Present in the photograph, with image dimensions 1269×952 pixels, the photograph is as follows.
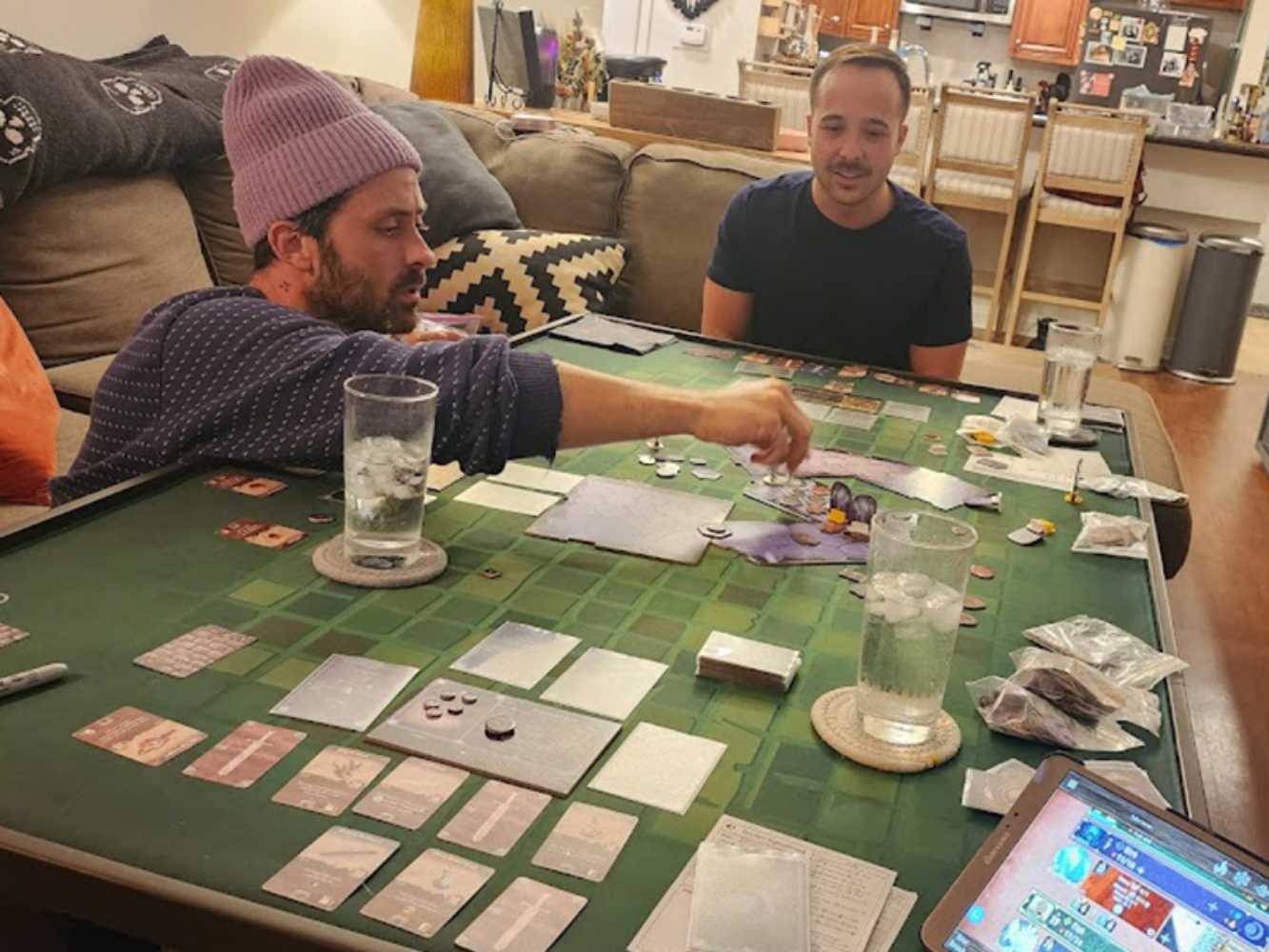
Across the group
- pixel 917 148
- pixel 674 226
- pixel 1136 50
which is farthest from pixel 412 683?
pixel 1136 50

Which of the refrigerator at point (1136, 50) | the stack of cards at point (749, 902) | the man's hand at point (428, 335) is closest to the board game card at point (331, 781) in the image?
the stack of cards at point (749, 902)

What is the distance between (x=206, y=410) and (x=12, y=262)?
4.80 feet

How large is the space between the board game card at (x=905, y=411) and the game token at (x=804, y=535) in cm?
59

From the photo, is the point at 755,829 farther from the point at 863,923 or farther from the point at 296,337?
the point at 296,337

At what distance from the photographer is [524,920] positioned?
771 mm

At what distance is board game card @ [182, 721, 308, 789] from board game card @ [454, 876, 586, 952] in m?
0.22

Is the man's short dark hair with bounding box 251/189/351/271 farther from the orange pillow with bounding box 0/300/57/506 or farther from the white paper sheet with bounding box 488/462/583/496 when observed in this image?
the orange pillow with bounding box 0/300/57/506

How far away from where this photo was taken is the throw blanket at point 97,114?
7.97 feet

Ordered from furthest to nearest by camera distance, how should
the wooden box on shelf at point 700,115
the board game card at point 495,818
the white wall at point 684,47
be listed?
the white wall at point 684,47
the wooden box on shelf at point 700,115
the board game card at point 495,818

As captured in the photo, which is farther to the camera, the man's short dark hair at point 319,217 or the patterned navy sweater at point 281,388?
the man's short dark hair at point 319,217

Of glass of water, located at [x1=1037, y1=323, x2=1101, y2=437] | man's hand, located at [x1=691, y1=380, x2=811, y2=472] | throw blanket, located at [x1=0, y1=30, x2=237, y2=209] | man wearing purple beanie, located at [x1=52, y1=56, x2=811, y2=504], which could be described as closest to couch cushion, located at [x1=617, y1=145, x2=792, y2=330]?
throw blanket, located at [x1=0, y1=30, x2=237, y2=209]

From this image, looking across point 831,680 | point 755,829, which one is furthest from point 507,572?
point 755,829

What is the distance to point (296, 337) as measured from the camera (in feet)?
4.51

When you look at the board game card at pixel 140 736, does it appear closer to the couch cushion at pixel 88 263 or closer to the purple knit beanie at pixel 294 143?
the purple knit beanie at pixel 294 143
